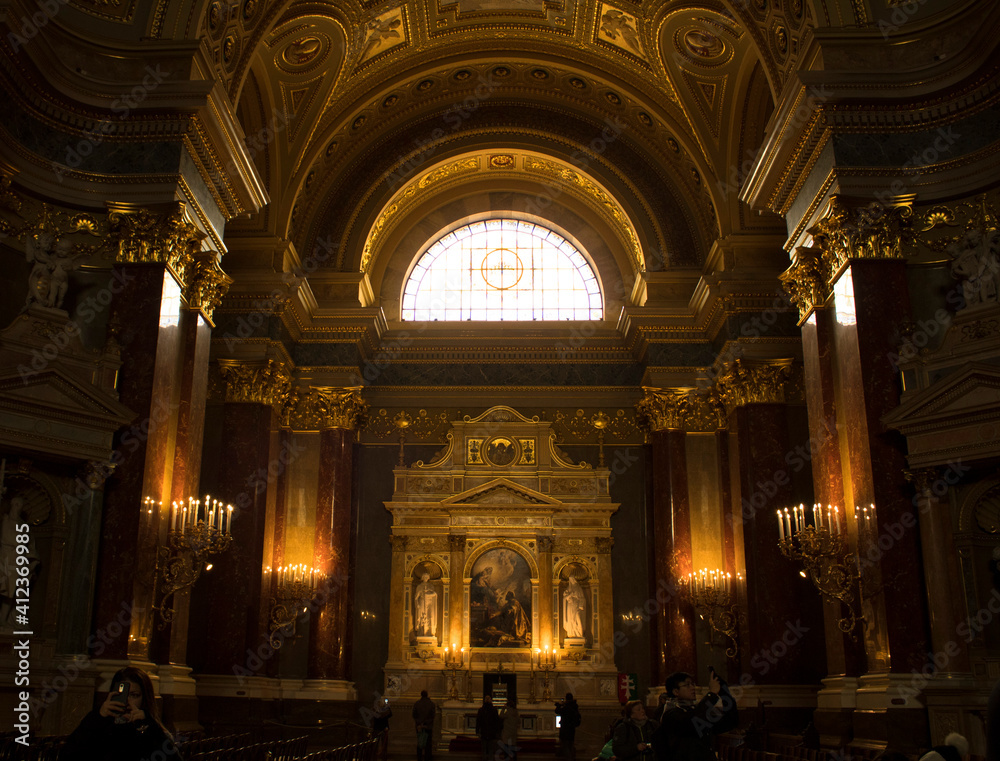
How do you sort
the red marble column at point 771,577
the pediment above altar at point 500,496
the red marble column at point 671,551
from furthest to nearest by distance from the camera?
the pediment above altar at point 500,496, the red marble column at point 671,551, the red marble column at point 771,577

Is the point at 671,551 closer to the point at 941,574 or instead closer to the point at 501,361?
the point at 501,361

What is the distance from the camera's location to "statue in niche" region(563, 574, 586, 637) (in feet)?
67.6

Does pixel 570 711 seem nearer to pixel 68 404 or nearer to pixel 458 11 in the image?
pixel 68 404

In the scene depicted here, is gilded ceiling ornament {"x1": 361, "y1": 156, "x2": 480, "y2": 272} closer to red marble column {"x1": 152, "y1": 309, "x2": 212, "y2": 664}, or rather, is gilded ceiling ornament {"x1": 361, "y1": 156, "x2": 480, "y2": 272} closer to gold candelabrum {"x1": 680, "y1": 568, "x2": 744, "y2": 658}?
red marble column {"x1": 152, "y1": 309, "x2": 212, "y2": 664}

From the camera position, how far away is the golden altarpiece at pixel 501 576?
20.0 metres

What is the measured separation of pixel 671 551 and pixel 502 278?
867 centimetres

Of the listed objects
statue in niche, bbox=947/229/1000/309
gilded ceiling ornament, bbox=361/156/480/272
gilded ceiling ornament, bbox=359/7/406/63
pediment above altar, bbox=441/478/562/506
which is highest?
gilded ceiling ornament, bbox=359/7/406/63

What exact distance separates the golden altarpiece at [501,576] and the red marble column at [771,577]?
166 inches

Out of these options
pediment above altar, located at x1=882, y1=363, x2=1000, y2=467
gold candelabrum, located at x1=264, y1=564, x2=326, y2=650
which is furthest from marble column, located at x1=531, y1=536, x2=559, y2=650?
pediment above altar, located at x1=882, y1=363, x2=1000, y2=467

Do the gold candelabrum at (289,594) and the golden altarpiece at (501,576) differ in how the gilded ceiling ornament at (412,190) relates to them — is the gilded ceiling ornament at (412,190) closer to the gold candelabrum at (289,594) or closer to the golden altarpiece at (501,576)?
the golden altarpiece at (501,576)

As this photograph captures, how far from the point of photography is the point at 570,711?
16719mm

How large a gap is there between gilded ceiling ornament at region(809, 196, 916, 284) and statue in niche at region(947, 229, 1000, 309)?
65 cm

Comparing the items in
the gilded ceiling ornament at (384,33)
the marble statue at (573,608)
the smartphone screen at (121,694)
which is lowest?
the smartphone screen at (121,694)

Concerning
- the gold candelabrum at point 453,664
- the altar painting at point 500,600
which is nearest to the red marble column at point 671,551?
the altar painting at point 500,600
